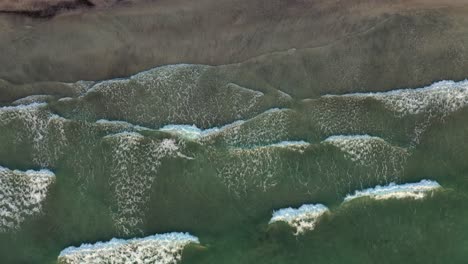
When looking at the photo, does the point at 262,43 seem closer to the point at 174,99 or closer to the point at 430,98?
the point at 174,99

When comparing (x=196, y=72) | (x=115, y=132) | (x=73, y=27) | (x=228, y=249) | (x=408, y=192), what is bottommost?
(x=228, y=249)

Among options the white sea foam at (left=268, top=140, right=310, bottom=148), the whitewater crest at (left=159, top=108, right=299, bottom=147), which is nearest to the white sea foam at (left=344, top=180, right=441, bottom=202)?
the white sea foam at (left=268, top=140, right=310, bottom=148)

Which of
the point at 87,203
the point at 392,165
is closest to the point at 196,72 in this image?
the point at 87,203

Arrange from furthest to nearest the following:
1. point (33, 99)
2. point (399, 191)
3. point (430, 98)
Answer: point (33, 99)
point (430, 98)
point (399, 191)

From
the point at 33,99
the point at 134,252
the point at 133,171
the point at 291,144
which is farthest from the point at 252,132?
the point at 33,99

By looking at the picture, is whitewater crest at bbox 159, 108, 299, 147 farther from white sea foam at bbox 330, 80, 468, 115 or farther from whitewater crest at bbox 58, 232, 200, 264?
whitewater crest at bbox 58, 232, 200, 264

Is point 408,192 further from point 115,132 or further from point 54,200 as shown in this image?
point 54,200

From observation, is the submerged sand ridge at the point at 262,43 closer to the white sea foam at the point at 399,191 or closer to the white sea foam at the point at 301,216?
the white sea foam at the point at 399,191
